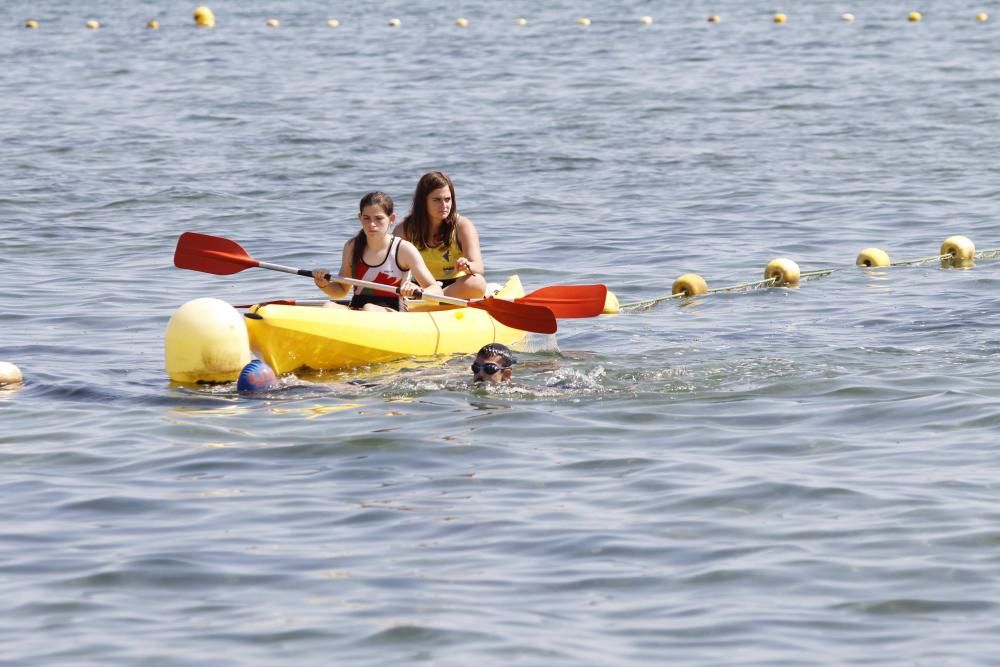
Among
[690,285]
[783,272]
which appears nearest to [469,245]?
[690,285]

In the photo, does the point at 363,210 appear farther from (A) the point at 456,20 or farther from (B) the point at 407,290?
(A) the point at 456,20

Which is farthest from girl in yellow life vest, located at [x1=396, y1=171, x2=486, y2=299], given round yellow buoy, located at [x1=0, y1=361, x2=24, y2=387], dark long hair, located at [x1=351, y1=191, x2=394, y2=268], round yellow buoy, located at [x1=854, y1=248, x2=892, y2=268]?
round yellow buoy, located at [x1=854, y1=248, x2=892, y2=268]

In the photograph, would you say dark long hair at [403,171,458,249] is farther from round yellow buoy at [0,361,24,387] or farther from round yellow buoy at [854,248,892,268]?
round yellow buoy at [854,248,892,268]

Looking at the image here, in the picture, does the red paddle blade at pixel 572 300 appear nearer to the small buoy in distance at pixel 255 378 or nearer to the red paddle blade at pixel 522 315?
the red paddle blade at pixel 522 315

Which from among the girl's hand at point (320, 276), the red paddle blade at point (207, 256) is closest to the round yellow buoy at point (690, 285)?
the girl's hand at point (320, 276)

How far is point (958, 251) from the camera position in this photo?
12.5m

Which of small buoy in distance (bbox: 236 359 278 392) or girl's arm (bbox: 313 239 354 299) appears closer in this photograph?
small buoy in distance (bbox: 236 359 278 392)

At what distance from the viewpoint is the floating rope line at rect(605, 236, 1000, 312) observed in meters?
11.5

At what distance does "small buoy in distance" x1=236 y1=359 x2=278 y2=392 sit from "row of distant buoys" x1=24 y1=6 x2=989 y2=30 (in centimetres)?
2349

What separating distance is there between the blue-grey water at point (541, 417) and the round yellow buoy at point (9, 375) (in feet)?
0.25

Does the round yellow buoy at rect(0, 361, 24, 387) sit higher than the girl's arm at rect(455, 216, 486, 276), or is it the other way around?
the girl's arm at rect(455, 216, 486, 276)

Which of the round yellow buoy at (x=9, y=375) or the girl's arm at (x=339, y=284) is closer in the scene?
the round yellow buoy at (x=9, y=375)

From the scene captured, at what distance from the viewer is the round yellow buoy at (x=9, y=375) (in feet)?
28.7

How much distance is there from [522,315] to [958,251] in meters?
4.85
